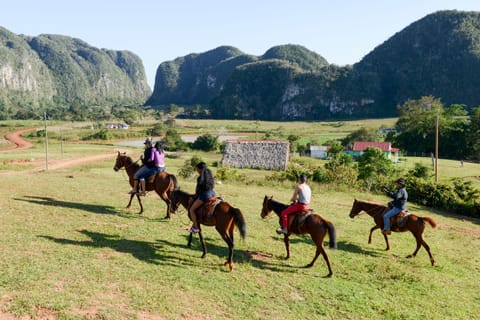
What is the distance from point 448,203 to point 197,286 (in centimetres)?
2412

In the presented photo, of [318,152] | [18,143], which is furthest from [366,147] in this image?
[18,143]

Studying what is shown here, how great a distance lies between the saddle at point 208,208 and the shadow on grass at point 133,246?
1.40 m

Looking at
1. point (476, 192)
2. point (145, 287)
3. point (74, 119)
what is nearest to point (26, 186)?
point (145, 287)

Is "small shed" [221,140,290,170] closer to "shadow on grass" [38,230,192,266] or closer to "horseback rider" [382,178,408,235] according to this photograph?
"horseback rider" [382,178,408,235]

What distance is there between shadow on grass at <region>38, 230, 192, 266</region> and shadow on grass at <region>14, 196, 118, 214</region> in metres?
3.10

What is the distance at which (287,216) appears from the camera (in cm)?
1096

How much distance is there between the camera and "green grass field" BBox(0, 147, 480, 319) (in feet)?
26.2

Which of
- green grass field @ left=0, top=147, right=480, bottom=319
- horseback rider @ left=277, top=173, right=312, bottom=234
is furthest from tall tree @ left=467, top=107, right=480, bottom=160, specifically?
horseback rider @ left=277, top=173, right=312, bottom=234

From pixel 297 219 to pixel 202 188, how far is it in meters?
2.98

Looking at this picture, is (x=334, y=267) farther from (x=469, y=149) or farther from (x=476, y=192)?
(x=469, y=149)

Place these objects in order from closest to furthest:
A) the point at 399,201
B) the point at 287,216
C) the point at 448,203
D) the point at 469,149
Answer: the point at 287,216 < the point at 399,201 < the point at 448,203 < the point at 469,149

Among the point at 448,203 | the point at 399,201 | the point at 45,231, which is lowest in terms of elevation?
the point at 448,203

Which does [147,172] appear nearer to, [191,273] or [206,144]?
[191,273]

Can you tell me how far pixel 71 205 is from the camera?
15.4m
